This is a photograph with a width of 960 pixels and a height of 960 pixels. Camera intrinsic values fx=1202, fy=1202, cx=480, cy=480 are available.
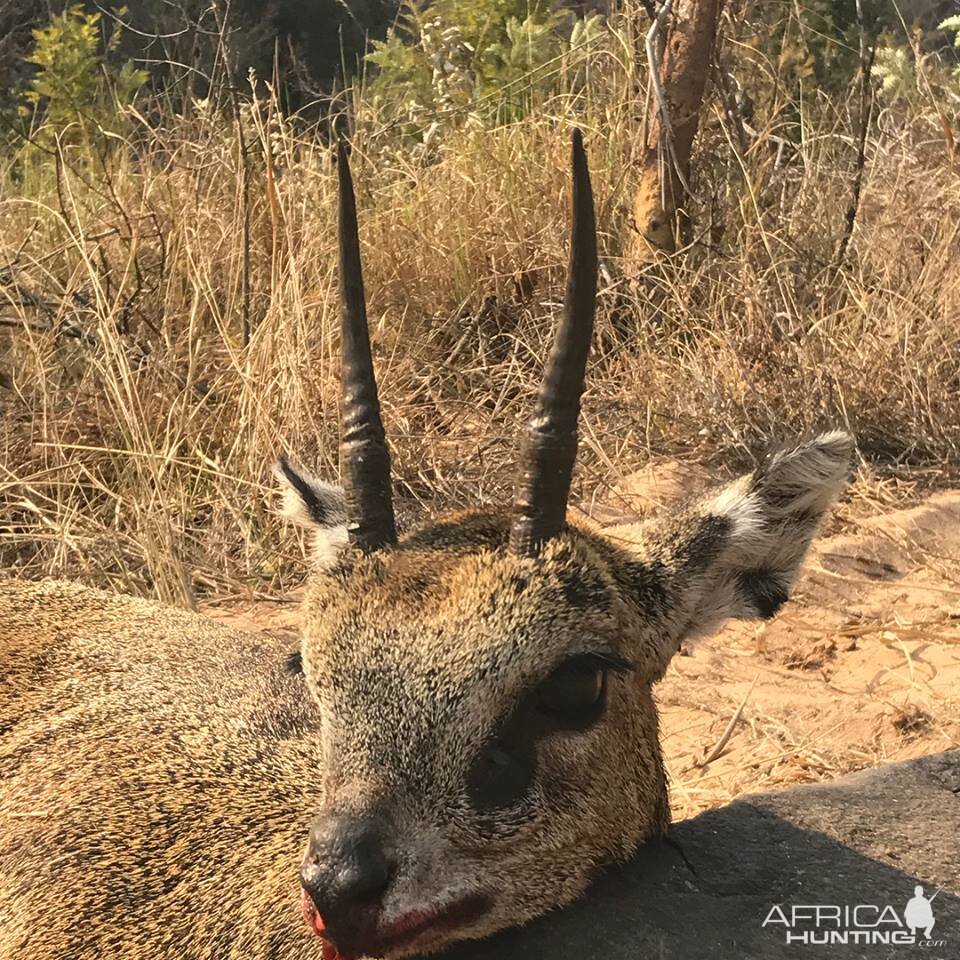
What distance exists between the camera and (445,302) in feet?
29.6

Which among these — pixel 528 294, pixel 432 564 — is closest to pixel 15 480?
pixel 528 294

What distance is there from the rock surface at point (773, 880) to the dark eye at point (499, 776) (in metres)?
0.47

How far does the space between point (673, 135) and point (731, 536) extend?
5.72 metres

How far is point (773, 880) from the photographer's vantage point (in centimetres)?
323

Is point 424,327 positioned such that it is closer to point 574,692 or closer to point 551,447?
point 551,447

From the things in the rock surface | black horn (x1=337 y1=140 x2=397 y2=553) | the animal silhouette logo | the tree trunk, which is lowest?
the animal silhouette logo

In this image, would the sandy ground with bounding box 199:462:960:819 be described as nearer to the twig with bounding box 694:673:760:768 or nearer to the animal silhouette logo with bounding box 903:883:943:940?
the twig with bounding box 694:673:760:768

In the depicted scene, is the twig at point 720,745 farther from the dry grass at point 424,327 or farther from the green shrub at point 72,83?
the green shrub at point 72,83

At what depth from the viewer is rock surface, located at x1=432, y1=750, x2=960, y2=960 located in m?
2.93

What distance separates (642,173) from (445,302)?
1.72 meters

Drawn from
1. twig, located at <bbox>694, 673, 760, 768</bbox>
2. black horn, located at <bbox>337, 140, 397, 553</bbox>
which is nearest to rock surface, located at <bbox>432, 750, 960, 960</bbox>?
black horn, located at <bbox>337, 140, 397, 553</bbox>

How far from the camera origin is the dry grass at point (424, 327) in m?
7.29

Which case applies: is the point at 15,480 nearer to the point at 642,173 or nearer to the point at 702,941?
the point at 642,173

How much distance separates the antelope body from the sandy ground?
1667 mm
